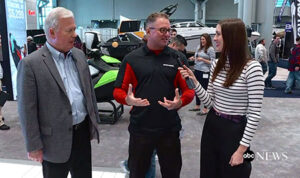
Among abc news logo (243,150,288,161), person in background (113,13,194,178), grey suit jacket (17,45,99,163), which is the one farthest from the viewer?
abc news logo (243,150,288,161)

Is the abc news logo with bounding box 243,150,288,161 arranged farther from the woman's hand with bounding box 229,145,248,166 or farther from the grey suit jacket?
the grey suit jacket

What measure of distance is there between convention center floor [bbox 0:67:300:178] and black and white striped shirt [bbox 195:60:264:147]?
1.42 meters

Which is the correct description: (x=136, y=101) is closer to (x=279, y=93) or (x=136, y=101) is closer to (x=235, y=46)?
(x=235, y=46)

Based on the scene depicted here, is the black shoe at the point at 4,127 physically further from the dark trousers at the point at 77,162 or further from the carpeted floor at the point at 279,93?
the carpeted floor at the point at 279,93

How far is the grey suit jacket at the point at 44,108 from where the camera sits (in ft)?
5.12

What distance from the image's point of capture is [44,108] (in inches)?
63.9

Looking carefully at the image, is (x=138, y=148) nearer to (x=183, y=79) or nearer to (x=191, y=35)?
(x=183, y=79)

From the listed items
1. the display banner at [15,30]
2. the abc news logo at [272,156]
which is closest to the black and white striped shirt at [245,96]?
the abc news logo at [272,156]

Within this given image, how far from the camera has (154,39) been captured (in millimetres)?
1817

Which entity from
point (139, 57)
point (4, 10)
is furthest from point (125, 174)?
point (4, 10)

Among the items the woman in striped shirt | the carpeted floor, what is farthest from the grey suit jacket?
the carpeted floor

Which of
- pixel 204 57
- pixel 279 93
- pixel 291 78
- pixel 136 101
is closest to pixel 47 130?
pixel 136 101

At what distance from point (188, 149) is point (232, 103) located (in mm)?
2024

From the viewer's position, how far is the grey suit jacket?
5.12 feet
